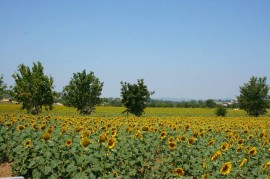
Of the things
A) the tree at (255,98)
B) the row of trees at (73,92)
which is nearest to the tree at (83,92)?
the row of trees at (73,92)

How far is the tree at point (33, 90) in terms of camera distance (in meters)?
32.3

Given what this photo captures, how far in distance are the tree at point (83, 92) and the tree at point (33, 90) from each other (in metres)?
2.00

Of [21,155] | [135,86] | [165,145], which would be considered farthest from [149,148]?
→ [135,86]

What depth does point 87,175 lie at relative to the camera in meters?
5.67

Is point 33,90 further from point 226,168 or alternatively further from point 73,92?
point 226,168

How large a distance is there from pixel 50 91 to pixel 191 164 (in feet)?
91.5

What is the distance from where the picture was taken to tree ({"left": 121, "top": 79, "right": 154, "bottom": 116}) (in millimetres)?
30125

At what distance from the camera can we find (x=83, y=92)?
111 feet

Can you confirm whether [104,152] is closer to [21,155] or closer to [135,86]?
[21,155]

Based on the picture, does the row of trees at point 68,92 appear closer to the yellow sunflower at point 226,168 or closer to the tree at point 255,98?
the tree at point 255,98

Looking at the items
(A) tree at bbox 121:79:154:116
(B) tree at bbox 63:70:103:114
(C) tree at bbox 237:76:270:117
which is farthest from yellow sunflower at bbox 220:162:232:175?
(C) tree at bbox 237:76:270:117

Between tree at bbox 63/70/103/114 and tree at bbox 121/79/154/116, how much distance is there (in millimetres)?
4347

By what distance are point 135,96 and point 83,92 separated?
638cm

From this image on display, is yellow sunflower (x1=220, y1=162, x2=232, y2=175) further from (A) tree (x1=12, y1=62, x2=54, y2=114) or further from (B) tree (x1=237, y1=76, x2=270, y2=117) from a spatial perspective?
(B) tree (x1=237, y1=76, x2=270, y2=117)
